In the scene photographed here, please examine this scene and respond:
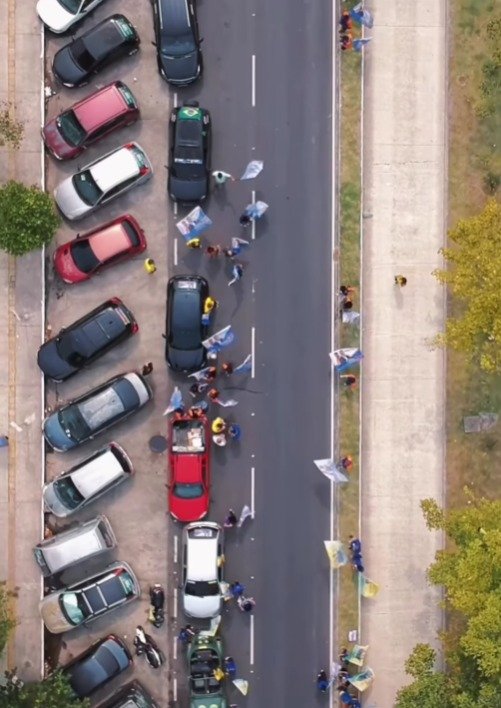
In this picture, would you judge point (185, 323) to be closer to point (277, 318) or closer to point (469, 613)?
point (277, 318)

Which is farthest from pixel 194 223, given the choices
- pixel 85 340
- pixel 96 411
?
pixel 96 411

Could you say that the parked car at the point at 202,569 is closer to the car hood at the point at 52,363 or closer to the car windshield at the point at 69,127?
the car hood at the point at 52,363

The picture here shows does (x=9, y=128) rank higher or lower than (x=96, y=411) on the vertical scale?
higher

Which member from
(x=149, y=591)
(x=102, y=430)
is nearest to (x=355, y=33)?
(x=102, y=430)

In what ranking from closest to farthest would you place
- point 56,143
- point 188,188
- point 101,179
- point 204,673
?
point 101,179
point 56,143
point 188,188
point 204,673

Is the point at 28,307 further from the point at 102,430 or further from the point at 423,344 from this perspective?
the point at 423,344

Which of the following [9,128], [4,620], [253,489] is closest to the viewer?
[4,620]
